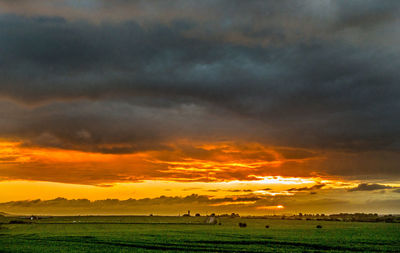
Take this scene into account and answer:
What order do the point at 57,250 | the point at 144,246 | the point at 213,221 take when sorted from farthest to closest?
1. the point at 213,221
2. the point at 144,246
3. the point at 57,250

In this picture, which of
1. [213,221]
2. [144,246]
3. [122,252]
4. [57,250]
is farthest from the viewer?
[213,221]

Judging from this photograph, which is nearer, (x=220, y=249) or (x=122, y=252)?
(x=122, y=252)

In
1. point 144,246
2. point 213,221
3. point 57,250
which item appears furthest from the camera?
point 213,221

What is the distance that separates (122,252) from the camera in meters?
46.1

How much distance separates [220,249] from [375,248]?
20934mm

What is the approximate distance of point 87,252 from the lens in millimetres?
46625

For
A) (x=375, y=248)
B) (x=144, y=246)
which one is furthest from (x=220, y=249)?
(x=375, y=248)

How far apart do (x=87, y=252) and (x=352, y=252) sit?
33.1 m

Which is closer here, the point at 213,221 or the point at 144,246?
the point at 144,246

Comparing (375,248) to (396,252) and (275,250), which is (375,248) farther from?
(275,250)

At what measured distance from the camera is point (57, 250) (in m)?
49.5

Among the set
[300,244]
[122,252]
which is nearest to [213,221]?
[300,244]

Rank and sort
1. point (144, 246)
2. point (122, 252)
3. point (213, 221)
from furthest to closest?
point (213, 221), point (144, 246), point (122, 252)

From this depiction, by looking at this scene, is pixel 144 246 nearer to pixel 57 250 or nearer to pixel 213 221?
pixel 57 250
